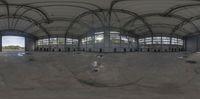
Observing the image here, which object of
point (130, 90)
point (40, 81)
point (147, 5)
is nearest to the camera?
point (130, 90)

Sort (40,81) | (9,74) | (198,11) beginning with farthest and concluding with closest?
(198,11)
(9,74)
(40,81)

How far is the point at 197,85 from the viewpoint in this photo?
5.42 meters

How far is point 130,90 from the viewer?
4828mm

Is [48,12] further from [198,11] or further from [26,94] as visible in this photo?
[26,94]

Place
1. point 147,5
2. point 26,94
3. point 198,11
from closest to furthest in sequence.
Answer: point 26,94, point 147,5, point 198,11

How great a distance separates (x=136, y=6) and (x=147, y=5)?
1904 mm

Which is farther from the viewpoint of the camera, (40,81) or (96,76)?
(96,76)

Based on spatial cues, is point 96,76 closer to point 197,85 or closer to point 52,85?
point 52,85

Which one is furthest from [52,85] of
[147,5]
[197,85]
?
[147,5]

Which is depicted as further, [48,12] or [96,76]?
[48,12]

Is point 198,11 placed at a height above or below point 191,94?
above

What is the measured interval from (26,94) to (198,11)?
3946 centimetres

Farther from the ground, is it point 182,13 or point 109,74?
point 182,13

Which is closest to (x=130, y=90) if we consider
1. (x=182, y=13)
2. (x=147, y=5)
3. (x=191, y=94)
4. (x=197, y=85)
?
(x=191, y=94)
